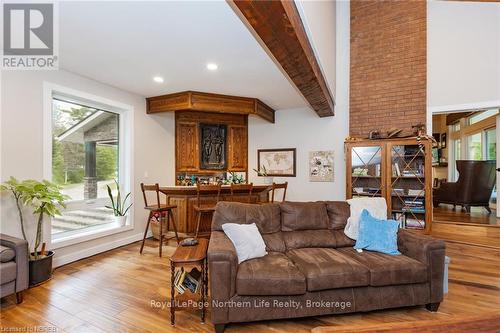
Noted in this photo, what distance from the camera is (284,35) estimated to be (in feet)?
5.91

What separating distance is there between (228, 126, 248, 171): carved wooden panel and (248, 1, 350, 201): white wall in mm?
153

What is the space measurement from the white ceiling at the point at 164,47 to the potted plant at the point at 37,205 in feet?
5.06

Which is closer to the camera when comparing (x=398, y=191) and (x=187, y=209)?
(x=398, y=191)

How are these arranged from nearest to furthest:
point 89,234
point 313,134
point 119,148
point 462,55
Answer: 1. point 89,234
2. point 462,55
3. point 119,148
4. point 313,134

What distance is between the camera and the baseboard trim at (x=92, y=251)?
128 inches

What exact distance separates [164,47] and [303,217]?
2.45 metres

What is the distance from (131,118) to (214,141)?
1.68 m

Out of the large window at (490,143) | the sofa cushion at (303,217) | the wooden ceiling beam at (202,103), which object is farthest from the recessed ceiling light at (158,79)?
the large window at (490,143)

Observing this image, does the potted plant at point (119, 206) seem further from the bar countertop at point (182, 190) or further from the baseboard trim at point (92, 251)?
the bar countertop at point (182, 190)

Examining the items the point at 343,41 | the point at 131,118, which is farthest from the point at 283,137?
the point at 131,118

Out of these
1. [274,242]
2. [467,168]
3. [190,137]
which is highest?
[190,137]

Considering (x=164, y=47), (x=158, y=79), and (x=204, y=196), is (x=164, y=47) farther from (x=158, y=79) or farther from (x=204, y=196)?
(x=204, y=196)

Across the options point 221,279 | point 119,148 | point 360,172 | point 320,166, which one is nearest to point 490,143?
point 360,172

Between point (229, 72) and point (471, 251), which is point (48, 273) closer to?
point (229, 72)
